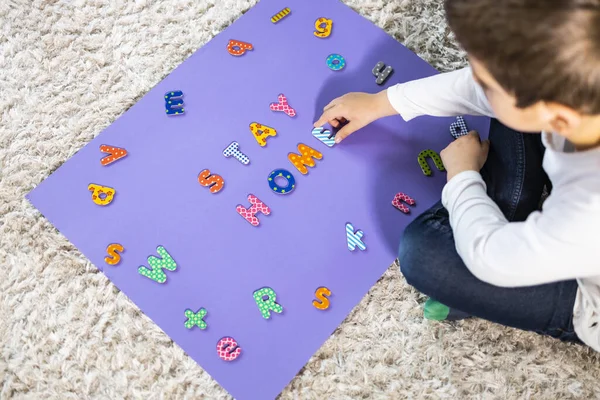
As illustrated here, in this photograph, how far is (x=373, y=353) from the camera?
2.83ft

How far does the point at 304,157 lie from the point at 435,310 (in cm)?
33

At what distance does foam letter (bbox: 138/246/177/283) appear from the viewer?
88 cm

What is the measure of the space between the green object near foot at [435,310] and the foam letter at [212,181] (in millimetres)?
380

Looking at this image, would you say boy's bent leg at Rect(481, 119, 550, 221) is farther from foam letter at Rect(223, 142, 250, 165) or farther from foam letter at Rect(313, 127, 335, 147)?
foam letter at Rect(223, 142, 250, 165)

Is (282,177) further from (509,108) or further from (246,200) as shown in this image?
(509,108)

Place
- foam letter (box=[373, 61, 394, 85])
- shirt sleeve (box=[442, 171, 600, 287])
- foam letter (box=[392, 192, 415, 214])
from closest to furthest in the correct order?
shirt sleeve (box=[442, 171, 600, 287]), foam letter (box=[392, 192, 415, 214]), foam letter (box=[373, 61, 394, 85])

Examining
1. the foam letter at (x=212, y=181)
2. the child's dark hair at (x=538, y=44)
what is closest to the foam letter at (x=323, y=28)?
the foam letter at (x=212, y=181)

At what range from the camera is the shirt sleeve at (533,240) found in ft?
1.95

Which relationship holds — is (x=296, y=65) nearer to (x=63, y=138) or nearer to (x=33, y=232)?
(x=63, y=138)

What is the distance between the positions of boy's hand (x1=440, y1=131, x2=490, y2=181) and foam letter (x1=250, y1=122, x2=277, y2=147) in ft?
1.00

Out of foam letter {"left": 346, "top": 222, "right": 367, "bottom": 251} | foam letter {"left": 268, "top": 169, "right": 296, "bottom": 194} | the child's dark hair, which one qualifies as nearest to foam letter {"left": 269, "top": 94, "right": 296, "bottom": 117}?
foam letter {"left": 268, "top": 169, "right": 296, "bottom": 194}

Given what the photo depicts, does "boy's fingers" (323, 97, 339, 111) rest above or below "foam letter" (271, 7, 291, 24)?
below

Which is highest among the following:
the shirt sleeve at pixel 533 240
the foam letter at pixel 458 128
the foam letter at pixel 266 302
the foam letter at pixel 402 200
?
the shirt sleeve at pixel 533 240

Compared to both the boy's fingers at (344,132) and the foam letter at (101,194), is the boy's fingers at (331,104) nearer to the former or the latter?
the boy's fingers at (344,132)
